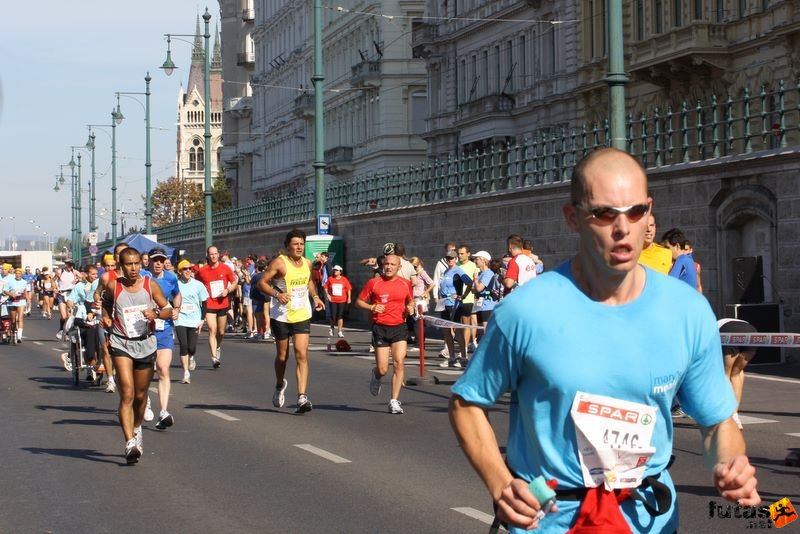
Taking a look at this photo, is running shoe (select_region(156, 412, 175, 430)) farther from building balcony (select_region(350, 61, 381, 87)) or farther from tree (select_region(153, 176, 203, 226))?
tree (select_region(153, 176, 203, 226))

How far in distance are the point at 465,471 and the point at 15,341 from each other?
24996 millimetres

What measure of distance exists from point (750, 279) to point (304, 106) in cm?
6029

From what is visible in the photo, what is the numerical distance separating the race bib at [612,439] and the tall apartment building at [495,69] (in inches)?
1732

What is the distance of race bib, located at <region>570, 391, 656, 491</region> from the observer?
386 cm

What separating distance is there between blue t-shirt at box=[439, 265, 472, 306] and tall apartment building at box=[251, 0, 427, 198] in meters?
37.1

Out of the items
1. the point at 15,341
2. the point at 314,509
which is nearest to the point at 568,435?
the point at 314,509

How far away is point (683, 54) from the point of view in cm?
Answer: 3934

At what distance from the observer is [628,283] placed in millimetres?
3910

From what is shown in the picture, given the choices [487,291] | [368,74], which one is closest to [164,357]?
[487,291]

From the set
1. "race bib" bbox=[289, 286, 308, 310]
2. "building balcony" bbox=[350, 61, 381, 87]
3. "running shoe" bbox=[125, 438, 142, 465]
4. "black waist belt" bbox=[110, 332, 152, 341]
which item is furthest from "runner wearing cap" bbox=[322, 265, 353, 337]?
"building balcony" bbox=[350, 61, 381, 87]

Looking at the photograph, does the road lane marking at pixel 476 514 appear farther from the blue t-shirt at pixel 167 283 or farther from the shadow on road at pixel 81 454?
the blue t-shirt at pixel 167 283

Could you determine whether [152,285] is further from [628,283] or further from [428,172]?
[428,172]

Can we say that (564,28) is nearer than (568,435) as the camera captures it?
No

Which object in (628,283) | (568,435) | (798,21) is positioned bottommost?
(568,435)
